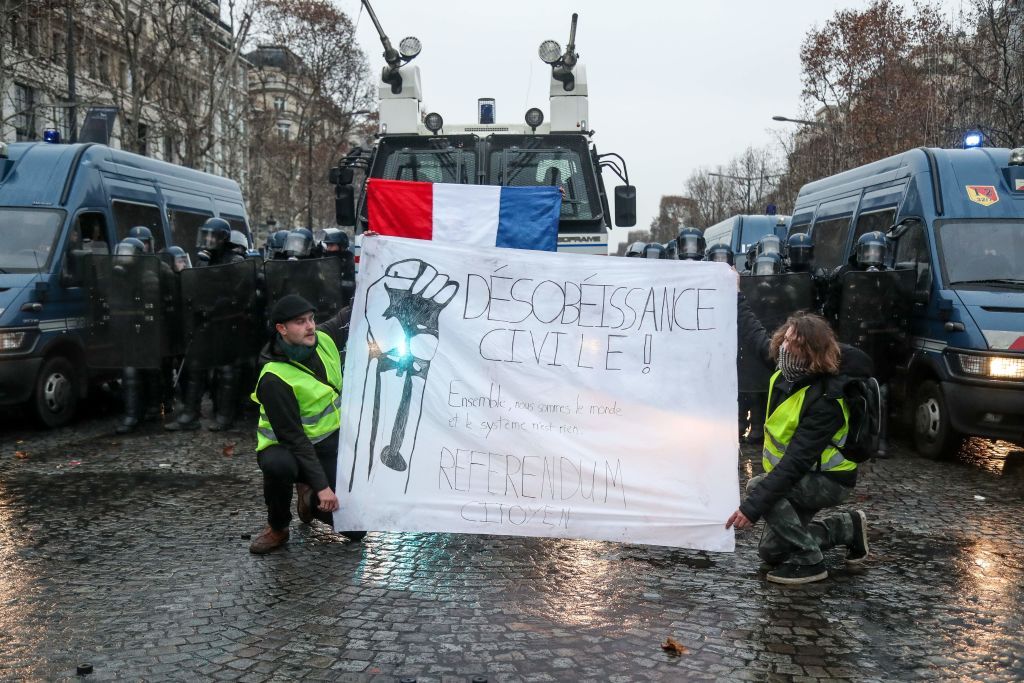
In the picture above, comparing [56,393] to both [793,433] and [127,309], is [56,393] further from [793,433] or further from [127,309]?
[793,433]

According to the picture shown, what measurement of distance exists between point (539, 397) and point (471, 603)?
1186 mm

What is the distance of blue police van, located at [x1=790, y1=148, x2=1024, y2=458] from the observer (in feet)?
26.9

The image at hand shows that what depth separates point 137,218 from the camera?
1189cm

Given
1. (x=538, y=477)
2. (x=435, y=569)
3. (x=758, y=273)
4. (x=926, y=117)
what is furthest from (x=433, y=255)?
(x=926, y=117)

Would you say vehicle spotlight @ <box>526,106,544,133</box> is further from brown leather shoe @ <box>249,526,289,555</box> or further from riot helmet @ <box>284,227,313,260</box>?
brown leather shoe @ <box>249,526,289,555</box>

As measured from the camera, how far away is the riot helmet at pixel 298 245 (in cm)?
1037

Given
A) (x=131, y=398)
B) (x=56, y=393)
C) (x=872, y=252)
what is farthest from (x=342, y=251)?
(x=872, y=252)

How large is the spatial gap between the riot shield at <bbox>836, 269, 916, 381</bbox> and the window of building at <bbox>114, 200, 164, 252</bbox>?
8.18 metres

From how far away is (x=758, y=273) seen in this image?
956 cm

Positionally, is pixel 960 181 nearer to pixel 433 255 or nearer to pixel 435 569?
pixel 433 255

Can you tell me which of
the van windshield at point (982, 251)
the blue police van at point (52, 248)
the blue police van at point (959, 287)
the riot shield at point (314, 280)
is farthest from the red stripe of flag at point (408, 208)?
the van windshield at point (982, 251)

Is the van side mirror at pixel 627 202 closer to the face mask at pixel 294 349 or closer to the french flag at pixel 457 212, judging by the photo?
the french flag at pixel 457 212

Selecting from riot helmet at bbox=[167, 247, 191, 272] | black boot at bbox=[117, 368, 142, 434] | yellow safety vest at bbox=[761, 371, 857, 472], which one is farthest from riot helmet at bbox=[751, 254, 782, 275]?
black boot at bbox=[117, 368, 142, 434]

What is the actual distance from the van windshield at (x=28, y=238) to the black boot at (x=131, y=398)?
142cm
